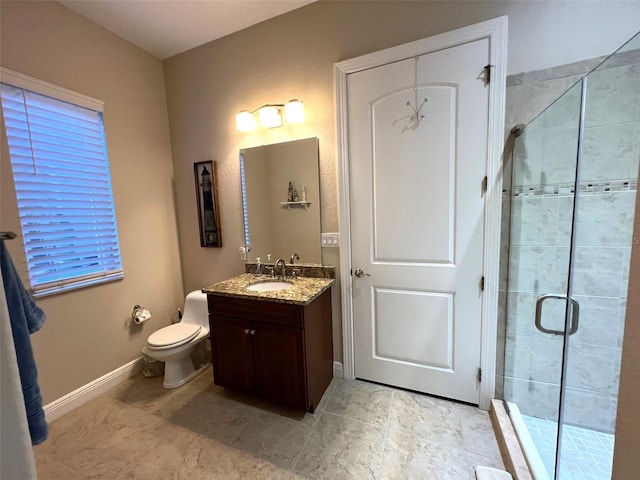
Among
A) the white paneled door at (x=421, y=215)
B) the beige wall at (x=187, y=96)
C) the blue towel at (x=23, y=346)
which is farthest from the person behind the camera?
the white paneled door at (x=421, y=215)

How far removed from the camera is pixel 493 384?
1.74m

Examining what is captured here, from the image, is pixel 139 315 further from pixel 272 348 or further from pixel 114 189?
pixel 272 348

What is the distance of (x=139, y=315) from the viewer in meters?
2.30

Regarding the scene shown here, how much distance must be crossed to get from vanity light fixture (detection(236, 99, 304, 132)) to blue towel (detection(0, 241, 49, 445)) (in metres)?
1.67

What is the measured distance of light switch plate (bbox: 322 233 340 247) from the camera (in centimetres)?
204

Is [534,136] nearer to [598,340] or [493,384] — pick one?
[598,340]

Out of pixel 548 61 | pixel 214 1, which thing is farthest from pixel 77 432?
pixel 548 61

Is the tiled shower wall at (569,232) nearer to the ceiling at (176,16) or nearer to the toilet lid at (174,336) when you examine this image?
the ceiling at (176,16)

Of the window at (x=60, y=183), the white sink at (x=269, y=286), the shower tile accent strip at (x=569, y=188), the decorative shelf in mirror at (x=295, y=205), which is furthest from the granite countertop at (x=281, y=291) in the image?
A: the shower tile accent strip at (x=569, y=188)

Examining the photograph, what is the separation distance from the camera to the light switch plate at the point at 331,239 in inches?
80.4

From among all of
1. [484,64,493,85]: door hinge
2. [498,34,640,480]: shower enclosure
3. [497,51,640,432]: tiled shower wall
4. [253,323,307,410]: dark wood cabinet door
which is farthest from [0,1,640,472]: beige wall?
[253,323,307,410]: dark wood cabinet door

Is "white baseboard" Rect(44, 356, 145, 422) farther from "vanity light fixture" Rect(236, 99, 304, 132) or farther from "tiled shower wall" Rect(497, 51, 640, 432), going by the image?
"tiled shower wall" Rect(497, 51, 640, 432)

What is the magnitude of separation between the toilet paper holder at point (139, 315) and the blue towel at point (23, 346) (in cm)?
151

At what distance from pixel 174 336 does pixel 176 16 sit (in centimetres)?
243
